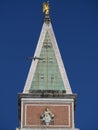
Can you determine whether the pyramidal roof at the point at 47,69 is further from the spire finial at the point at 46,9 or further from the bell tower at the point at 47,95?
the spire finial at the point at 46,9

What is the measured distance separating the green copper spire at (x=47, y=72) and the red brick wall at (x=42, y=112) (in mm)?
2165

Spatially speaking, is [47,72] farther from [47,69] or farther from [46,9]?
[46,9]

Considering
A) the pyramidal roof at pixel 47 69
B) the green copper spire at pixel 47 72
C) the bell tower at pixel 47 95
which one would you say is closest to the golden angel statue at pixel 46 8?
the pyramidal roof at pixel 47 69

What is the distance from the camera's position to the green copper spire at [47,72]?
88000 millimetres

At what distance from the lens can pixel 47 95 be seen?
8681cm

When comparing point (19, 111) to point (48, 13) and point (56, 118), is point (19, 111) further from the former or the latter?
point (48, 13)

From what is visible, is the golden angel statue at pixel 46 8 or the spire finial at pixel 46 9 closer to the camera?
the spire finial at pixel 46 9

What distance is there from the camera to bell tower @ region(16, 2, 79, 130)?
85.6 m

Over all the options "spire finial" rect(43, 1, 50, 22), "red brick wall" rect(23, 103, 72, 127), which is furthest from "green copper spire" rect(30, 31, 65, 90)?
"spire finial" rect(43, 1, 50, 22)

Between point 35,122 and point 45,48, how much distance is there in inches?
367

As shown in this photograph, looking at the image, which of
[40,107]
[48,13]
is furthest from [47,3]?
[40,107]

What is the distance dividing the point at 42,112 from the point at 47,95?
1.93 m

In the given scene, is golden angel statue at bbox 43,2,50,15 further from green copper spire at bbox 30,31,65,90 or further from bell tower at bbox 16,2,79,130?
bell tower at bbox 16,2,79,130

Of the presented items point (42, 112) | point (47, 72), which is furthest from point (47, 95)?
point (47, 72)
